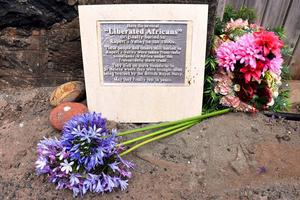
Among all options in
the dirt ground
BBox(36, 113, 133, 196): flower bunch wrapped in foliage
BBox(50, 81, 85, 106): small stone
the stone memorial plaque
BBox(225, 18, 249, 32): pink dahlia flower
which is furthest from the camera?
BBox(225, 18, 249, 32): pink dahlia flower

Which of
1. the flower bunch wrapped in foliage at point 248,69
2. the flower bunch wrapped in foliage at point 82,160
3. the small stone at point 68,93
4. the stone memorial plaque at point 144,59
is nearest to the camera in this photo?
the flower bunch wrapped in foliage at point 82,160

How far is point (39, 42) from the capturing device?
2.63 meters

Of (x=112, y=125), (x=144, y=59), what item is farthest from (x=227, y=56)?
(x=112, y=125)

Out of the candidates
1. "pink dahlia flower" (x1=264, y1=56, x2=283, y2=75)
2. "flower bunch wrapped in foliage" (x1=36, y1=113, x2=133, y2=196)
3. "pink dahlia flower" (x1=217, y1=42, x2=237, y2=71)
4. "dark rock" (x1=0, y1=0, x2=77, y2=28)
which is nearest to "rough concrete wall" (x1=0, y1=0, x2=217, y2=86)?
"dark rock" (x1=0, y1=0, x2=77, y2=28)

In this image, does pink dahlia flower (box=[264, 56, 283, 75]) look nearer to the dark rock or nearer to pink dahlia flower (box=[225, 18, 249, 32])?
pink dahlia flower (box=[225, 18, 249, 32])

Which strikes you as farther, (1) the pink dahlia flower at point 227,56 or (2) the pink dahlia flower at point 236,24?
(2) the pink dahlia flower at point 236,24

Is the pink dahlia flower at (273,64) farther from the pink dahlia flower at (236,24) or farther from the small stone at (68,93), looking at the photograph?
the small stone at (68,93)

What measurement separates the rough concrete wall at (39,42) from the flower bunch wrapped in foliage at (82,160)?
84cm

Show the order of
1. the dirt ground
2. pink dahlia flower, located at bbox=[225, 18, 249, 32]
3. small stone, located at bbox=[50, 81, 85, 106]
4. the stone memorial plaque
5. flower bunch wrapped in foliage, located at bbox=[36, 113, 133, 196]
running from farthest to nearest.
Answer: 1. pink dahlia flower, located at bbox=[225, 18, 249, 32]
2. small stone, located at bbox=[50, 81, 85, 106]
3. the stone memorial plaque
4. the dirt ground
5. flower bunch wrapped in foliage, located at bbox=[36, 113, 133, 196]

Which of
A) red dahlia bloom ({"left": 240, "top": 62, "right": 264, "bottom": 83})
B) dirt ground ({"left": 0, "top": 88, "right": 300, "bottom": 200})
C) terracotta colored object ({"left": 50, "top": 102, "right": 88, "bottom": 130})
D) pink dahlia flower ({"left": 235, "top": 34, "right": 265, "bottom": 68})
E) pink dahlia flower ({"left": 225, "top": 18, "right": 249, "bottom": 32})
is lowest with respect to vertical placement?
dirt ground ({"left": 0, "top": 88, "right": 300, "bottom": 200})

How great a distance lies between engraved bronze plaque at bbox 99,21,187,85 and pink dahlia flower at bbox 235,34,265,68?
0.39 metres

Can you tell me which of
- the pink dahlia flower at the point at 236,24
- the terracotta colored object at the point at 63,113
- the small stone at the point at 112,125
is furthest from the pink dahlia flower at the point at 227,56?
the terracotta colored object at the point at 63,113

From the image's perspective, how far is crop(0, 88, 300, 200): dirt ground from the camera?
199cm

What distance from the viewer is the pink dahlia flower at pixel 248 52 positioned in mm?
2312
